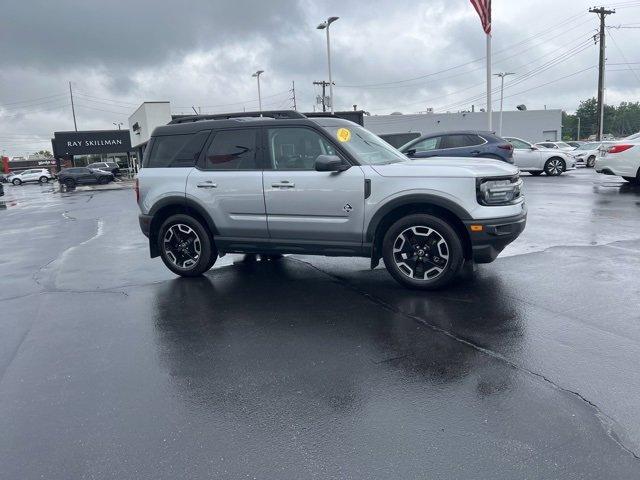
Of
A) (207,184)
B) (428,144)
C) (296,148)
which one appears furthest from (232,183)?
(428,144)

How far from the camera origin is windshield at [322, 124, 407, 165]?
19.7 feet

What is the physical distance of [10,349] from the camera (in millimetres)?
4777

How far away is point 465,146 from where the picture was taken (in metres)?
15.3

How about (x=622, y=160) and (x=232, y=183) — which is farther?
(x=622, y=160)

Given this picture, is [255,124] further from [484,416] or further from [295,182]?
[484,416]

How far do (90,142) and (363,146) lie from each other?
5942cm

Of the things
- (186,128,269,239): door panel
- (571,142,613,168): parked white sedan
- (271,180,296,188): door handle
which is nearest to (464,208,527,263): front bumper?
(271,180,296,188): door handle

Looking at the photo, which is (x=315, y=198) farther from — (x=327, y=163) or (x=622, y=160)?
(x=622, y=160)

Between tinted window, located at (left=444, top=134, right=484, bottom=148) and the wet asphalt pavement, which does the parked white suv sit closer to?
tinted window, located at (left=444, top=134, right=484, bottom=148)

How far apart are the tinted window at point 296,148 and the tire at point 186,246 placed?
1382 millimetres

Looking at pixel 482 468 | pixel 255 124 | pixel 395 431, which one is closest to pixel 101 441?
pixel 395 431

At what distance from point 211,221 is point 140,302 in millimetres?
1322

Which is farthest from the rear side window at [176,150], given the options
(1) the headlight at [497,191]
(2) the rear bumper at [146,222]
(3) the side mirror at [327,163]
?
(1) the headlight at [497,191]

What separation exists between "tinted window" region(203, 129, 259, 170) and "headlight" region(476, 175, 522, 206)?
2627 millimetres
